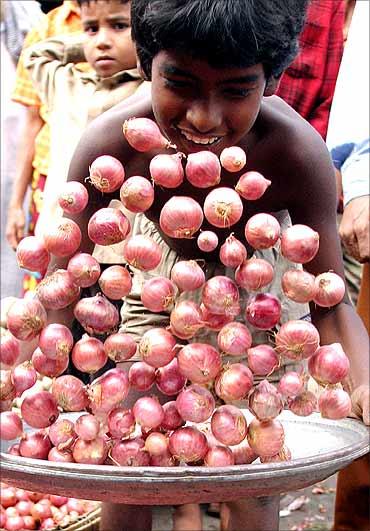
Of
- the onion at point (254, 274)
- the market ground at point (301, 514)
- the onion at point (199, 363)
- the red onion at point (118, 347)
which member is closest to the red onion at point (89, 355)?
the red onion at point (118, 347)

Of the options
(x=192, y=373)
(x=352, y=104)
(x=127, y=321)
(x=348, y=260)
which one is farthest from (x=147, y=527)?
(x=348, y=260)

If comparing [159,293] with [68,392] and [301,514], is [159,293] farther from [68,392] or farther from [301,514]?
[301,514]

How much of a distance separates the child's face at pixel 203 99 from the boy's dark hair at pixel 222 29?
0.02 m

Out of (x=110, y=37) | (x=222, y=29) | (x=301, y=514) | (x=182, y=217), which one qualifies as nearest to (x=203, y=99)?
(x=222, y=29)

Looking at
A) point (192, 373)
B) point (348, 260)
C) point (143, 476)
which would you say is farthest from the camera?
point (348, 260)

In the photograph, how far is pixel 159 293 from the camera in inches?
45.1

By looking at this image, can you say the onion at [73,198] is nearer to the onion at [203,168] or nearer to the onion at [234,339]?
the onion at [203,168]

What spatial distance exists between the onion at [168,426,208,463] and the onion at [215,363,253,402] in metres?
0.07

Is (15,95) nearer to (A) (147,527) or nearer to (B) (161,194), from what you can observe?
(B) (161,194)

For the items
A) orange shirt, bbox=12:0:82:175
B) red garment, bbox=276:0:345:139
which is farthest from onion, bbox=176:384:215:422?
orange shirt, bbox=12:0:82:175

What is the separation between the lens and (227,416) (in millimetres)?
1125

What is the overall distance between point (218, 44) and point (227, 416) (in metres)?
0.52

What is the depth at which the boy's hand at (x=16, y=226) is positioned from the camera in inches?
126

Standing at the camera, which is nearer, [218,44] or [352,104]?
[218,44]
